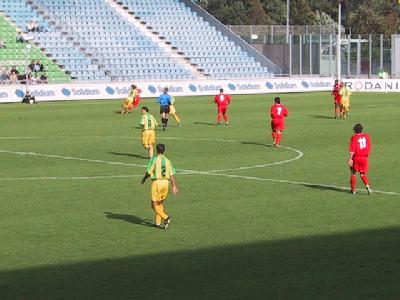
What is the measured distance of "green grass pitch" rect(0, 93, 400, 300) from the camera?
44.3 feet

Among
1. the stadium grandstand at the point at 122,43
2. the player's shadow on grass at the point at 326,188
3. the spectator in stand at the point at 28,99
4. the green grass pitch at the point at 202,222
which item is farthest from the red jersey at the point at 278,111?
the stadium grandstand at the point at 122,43

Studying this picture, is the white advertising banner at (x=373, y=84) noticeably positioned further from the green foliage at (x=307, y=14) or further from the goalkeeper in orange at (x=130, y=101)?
the green foliage at (x=307, y=14)

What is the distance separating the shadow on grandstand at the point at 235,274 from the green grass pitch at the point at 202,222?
0.02 meters

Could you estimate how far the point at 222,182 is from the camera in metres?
24.3

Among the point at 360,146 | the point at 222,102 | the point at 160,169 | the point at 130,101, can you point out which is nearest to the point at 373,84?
the point at 130,101

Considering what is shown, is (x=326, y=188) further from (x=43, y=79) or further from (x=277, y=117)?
(x=43, y=79)

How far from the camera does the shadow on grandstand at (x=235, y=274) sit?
1290 cm

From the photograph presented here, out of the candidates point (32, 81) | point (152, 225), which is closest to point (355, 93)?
point (32, 81)

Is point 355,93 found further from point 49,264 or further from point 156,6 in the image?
point 49,264

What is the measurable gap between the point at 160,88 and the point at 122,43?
32.3 feet

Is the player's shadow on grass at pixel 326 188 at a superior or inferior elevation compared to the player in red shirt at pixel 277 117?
inferior

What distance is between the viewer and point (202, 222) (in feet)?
60.9

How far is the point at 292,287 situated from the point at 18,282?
12.4ft

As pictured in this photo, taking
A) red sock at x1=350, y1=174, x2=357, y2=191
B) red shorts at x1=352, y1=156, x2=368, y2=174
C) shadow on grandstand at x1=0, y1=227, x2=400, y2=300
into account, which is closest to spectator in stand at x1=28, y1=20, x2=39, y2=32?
red sock at x1=350, y1=174, x2=357, y2=191
